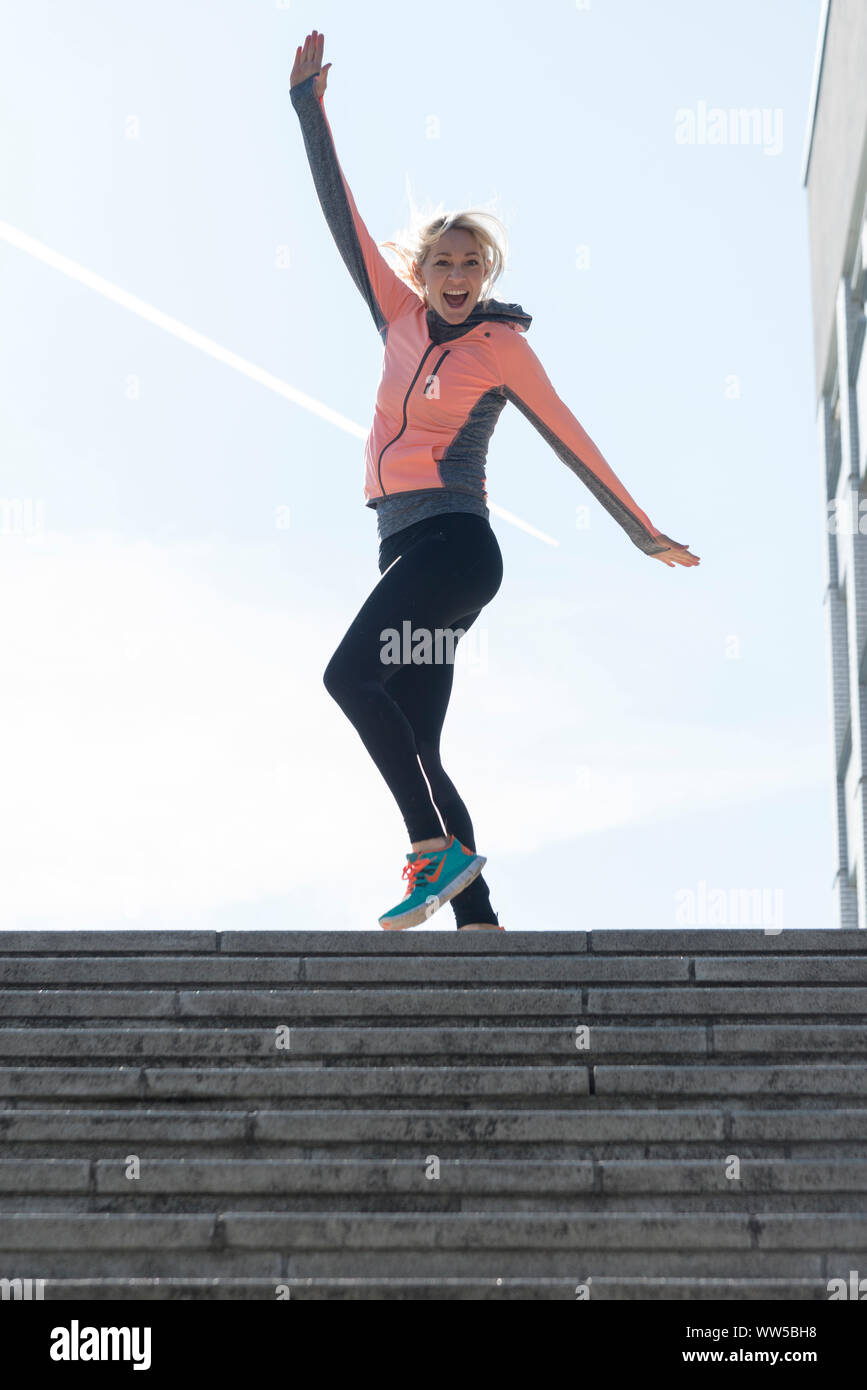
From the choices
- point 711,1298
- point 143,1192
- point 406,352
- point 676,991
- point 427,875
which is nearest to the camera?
point 711,1298

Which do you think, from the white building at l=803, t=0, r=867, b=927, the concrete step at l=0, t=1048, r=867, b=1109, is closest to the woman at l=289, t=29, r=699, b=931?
the concrete step at l=0, t=1048, r=867, b=1109

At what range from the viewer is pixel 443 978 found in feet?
17.0

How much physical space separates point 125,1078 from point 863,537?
25772 millimetres

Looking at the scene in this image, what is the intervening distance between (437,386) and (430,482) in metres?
0.37

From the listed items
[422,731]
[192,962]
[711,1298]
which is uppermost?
[422,731]

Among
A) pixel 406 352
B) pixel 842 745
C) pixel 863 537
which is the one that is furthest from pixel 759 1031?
pixel 842 745

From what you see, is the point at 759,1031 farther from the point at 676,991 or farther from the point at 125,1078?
the point at 125,1078

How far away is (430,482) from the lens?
6320mm

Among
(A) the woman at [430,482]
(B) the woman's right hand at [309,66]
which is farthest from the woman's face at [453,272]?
(B) the woman's right hand at [309,66]

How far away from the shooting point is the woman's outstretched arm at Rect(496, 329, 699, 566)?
6562 mm

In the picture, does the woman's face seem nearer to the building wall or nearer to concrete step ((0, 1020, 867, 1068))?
concrete step ((0, 1020, 867, 1068))

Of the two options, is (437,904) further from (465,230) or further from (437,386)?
(465,230)

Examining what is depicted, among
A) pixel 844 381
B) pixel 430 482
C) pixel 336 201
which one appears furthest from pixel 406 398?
pixel 844 381

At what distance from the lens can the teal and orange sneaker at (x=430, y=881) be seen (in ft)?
19.4
